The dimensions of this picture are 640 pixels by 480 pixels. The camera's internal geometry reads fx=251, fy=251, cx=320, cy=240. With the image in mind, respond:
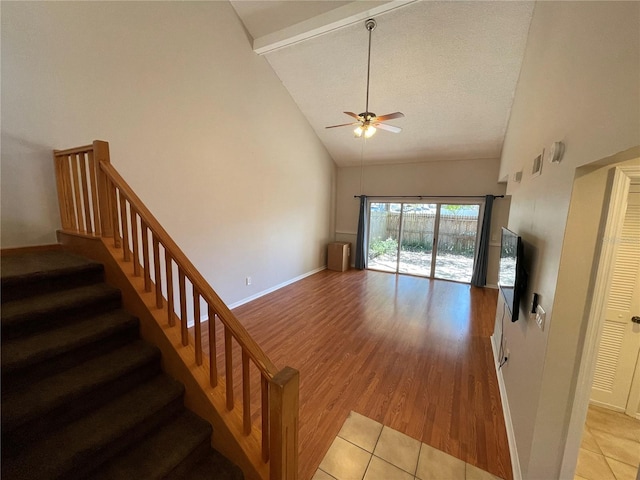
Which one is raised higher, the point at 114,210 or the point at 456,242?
the point at 114,210

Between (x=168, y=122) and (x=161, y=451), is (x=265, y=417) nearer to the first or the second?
(x=161, y=451)

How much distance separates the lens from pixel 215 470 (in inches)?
51.7

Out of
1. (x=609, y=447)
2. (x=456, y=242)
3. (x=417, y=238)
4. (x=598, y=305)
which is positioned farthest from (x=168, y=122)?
(x=456, y=242)

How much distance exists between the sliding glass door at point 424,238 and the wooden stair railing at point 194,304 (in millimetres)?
5345

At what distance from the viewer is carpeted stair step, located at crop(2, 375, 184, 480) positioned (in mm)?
1023

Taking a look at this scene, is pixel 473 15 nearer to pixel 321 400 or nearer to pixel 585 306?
pixel 585 306

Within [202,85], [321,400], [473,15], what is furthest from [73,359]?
[473,15]

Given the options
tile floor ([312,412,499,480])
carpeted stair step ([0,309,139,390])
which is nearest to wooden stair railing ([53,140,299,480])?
carpeted stair step ([0,309,139,390])

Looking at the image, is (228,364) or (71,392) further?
(228,364)

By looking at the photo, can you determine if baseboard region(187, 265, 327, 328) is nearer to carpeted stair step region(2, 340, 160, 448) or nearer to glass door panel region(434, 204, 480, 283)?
carpeted stair step region(2, 340, 160, 448)

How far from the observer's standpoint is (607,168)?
1108 mm

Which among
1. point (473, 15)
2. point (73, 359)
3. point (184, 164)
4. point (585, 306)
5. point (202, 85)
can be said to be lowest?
point (73, 359)

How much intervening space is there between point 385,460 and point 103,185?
2688 millimetres

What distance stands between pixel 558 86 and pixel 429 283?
4.55m
